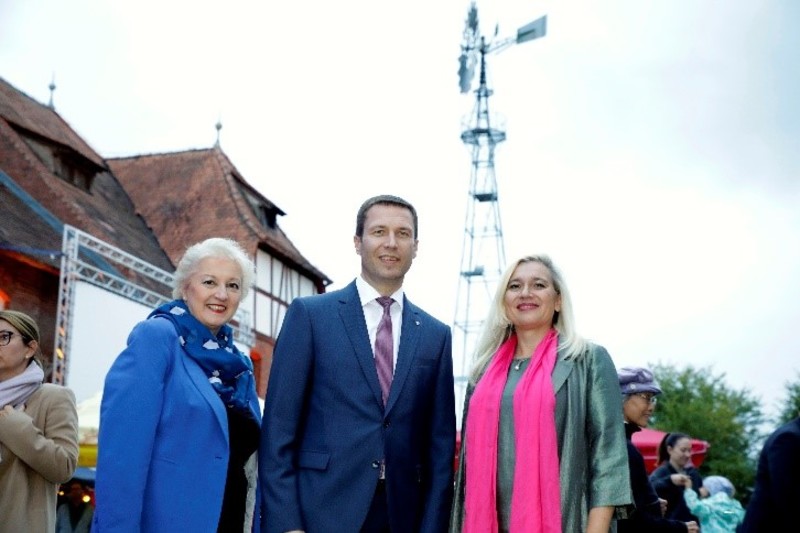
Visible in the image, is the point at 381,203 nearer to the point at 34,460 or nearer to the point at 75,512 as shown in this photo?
the point at 34,460

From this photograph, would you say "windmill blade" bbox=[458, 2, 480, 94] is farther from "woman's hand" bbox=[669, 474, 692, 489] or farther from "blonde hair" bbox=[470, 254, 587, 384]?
"blonde hair" bbox=[470, 254, 587, 384]

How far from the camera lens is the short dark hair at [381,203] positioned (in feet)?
13.2

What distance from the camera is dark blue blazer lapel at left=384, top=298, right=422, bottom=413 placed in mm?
3799

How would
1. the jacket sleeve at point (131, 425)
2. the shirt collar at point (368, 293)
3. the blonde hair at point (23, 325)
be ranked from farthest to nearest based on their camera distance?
1. the blonde hair at point (23, 325)
2. the shirt collar at point (368, 293)
3. the jacket sleeve at point (131, 425)

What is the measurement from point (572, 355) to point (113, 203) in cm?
2398

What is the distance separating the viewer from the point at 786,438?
11.0 feet

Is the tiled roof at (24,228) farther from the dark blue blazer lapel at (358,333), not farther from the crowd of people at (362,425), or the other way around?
the dark blue blazer lapel at (358,333)

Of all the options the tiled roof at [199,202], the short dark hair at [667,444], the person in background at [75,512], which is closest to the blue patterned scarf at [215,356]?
the short dark hair at [667,444]

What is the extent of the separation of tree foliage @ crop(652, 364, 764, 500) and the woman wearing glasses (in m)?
37.2

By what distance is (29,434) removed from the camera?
4.20 metres

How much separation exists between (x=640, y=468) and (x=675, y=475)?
250 centimetres

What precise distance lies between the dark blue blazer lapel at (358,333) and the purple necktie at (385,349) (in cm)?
5

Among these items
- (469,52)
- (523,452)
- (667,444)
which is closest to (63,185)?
(469,52)

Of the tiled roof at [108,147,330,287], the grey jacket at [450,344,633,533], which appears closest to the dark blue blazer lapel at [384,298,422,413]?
the grey jacket at [450,344,633,533]
